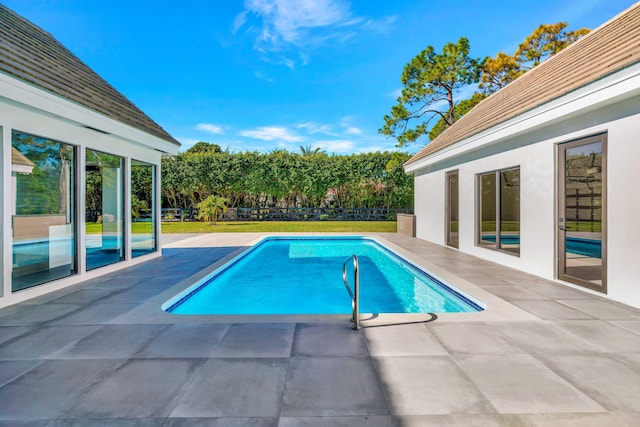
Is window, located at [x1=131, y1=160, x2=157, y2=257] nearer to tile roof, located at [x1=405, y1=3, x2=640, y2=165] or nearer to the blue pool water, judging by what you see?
the blue pool water

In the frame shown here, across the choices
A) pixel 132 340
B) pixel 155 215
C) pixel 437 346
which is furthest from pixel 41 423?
pixel 155 215

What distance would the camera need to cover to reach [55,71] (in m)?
5.52

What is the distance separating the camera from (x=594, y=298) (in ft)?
15.5

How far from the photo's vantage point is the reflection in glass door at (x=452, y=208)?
1010 centimetres

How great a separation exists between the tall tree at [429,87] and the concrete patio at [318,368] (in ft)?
52.3

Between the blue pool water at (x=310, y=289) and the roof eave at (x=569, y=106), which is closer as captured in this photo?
the roof eave at (x=569, y=106)

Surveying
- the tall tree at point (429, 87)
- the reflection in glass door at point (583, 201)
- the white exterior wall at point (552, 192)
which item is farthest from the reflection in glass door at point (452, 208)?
the tall tree at point (429, 87)

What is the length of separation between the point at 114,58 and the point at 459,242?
20.3m

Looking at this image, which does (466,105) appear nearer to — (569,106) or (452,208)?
(452,208)

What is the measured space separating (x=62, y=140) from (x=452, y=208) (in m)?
9.80

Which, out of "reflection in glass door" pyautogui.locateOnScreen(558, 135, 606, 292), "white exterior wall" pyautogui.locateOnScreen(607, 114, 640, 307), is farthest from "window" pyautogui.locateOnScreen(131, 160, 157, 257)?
"white exterior wall" pyautogui.locateOnScreen(607, 114, 640, 307)

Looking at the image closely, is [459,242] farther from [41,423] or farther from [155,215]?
[41,423]

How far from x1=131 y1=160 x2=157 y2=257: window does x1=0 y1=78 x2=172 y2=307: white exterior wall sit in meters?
0.25

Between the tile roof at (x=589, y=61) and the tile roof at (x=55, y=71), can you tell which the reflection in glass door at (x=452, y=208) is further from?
the tile roof at (x=55, y=71)
